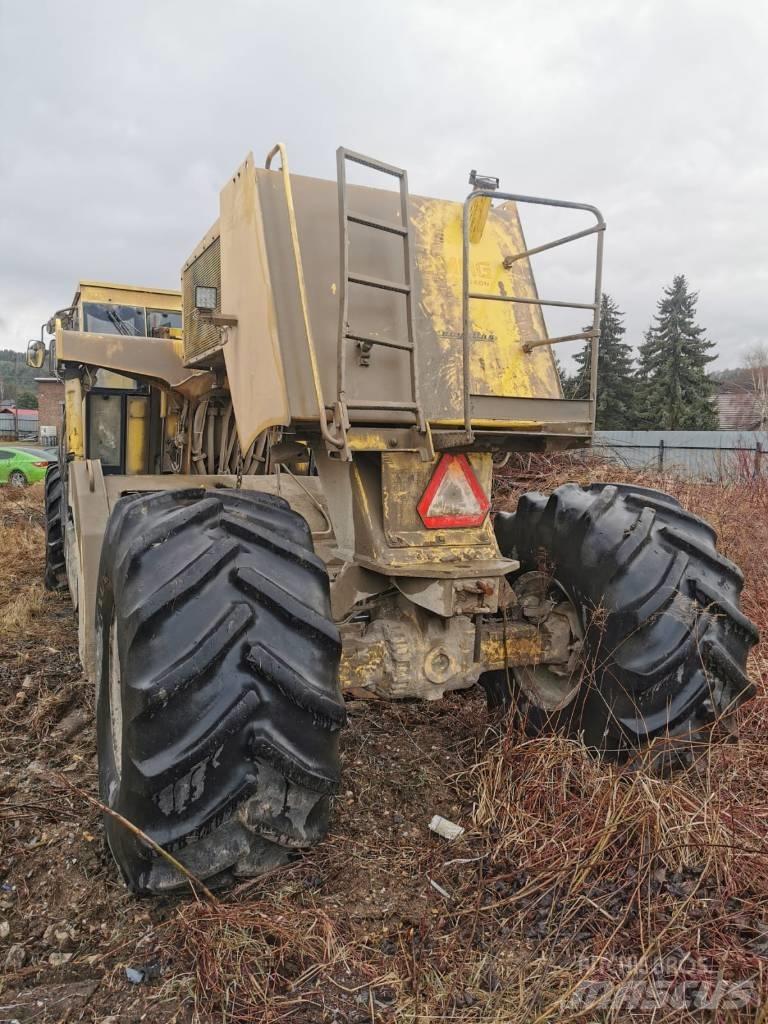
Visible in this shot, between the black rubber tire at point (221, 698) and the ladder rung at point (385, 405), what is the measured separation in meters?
0.66

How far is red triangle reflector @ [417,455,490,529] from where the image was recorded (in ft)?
10.9

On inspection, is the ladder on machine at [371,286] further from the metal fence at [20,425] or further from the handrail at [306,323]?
the metal fence at [20,425]

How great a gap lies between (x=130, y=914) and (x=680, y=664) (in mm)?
2205

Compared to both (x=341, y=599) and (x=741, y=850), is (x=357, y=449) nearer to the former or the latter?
(x=341, y=599)

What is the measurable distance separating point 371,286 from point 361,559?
1.12m

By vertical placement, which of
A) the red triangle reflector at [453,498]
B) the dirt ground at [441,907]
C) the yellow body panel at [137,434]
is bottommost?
the dirt ground at [441,907]

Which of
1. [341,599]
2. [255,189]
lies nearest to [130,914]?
[341,599]

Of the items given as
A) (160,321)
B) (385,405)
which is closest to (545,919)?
(385,405)

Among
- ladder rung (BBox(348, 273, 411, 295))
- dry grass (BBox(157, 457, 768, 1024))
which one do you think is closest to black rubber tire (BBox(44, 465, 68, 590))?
ladder rung (BBox(348, 273, 411, 295))

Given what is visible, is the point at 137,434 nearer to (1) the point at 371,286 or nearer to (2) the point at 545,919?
(1) the point at 371,286

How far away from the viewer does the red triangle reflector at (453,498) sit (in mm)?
3312

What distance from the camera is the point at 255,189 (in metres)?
3.08

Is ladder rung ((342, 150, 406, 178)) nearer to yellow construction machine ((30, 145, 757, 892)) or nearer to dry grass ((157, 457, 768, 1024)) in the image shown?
yellow construction machine ((30, 145, 757, 892))

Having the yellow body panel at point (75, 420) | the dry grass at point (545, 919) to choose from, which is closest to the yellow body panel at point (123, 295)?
the yellow body panel at point (75, 420)
